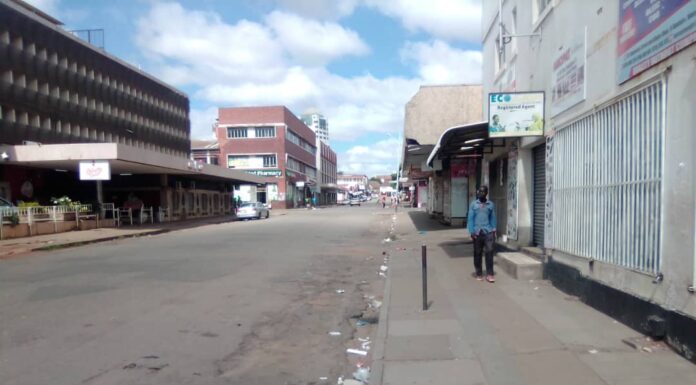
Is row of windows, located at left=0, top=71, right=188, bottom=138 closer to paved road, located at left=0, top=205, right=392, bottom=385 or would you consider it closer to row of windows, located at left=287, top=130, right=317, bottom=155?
paved road, located at left=0, top=205, right=392, bottom=385

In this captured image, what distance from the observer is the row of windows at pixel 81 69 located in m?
→ 27.1

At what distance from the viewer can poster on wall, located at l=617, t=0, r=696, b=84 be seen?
16.5ft

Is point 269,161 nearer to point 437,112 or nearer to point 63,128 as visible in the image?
point 63,128

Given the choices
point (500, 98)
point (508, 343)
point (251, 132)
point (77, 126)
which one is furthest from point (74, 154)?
point (251, 132)

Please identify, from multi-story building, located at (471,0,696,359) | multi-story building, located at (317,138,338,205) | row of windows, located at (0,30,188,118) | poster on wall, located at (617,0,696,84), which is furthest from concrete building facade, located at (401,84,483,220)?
multi-story building, located at (317,138,338,205)

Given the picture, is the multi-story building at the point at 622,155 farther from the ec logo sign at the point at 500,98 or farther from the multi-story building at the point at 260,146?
the multi-story building at the point at 260,146

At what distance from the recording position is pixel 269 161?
66312mm

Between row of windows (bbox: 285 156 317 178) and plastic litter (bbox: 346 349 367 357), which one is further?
row of windows (bbox: 285 156 317 178)

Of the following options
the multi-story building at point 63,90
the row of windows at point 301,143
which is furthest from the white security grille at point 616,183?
the row of windows at point 301,143

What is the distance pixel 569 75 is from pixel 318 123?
143 metres

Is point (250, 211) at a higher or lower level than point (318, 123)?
lower

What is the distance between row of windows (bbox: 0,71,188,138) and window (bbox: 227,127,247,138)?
19081 millimetres

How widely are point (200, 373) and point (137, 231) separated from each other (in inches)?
818

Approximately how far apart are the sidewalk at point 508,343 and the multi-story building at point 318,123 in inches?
5391
